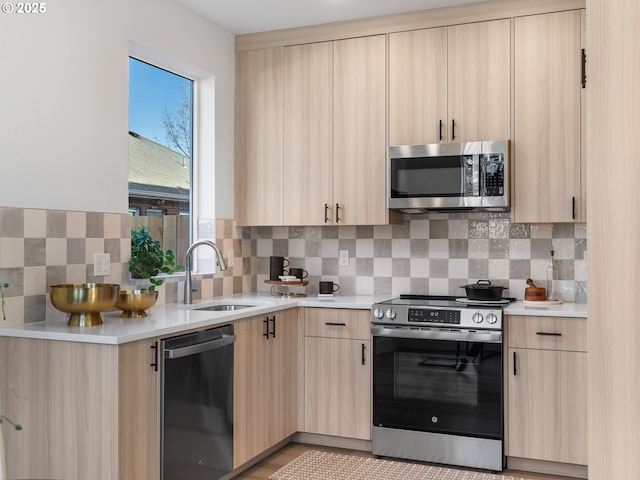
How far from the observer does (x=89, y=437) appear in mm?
2455

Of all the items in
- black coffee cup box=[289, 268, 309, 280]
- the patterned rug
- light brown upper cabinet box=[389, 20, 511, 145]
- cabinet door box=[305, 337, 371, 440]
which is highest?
light brown upper cabinet box=[389, 20, 511, 145]

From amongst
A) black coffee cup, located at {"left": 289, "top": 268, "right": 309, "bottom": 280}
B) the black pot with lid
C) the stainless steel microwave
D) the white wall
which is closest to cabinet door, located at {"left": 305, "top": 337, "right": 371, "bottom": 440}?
black coffee cup, located at {"left": 289, "top": 268, "right": 309, "bottom": 280}

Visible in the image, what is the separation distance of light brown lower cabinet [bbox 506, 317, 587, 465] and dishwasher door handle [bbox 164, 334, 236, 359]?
5.00 feet

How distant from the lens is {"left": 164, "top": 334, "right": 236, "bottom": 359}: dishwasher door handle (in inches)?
106

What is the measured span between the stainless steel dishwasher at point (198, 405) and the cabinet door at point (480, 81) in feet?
6.12

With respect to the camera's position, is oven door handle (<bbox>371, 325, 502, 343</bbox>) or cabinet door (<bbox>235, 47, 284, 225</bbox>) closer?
oven door handle (<bbox>371, 325, 502, 343</bbox>)

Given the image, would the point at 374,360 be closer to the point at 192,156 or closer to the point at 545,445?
the point at 545,445

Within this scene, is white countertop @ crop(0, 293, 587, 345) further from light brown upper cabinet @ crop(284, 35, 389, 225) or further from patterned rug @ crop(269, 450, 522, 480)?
patterned rug @ crop(269, 450, 522, 480)

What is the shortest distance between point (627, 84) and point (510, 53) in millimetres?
2526

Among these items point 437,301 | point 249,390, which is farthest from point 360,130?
point 249,390

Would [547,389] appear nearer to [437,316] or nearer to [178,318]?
[437,316]

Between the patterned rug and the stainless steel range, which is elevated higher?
the stainless steel range

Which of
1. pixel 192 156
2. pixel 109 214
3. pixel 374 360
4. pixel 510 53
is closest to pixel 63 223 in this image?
pixel 109 214

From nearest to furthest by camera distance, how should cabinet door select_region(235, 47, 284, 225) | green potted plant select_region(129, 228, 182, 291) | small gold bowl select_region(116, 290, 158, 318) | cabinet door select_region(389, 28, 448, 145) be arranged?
small gold bowl select_region(116, 290, 158, 318), green potted plant select_region(129, 228, 182, 291), cabinet door select_region(389, 28, 448, 145), cabinet door select_region(235, 47, 284, 225)
